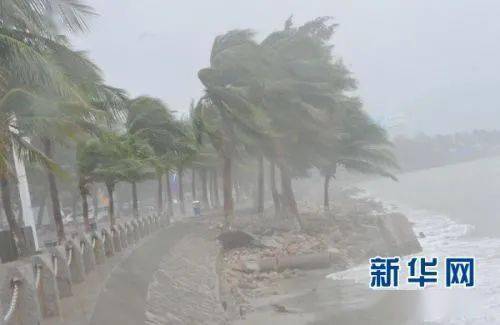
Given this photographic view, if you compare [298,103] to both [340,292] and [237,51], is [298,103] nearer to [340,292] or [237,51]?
[237,51]

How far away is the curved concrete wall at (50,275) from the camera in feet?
22.3

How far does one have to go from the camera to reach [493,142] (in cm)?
16250

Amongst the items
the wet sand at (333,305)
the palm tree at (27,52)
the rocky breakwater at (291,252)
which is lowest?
the wet sand at (333,305)

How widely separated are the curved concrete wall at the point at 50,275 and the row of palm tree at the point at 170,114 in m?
1.44

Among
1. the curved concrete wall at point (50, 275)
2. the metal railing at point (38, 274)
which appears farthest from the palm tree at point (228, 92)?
the metal railing at point (38, 274)

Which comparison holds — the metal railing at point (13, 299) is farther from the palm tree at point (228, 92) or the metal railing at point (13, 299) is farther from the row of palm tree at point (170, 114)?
the palm tree at point (228, 92)

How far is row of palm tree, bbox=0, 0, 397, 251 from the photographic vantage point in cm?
1167

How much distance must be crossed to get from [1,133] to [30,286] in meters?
3.49

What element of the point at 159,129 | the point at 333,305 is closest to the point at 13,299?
the point at 333,305

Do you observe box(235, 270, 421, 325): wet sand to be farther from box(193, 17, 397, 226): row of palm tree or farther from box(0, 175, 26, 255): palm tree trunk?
box(193, 17, 397, 226): row of palm tree

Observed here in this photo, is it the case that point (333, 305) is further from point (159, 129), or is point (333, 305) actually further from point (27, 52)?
point (159, 129)

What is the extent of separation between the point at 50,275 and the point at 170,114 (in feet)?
63.8

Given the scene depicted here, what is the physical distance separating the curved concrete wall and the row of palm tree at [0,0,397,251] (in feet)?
4.73

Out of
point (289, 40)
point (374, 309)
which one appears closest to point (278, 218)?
point (289, 40)
